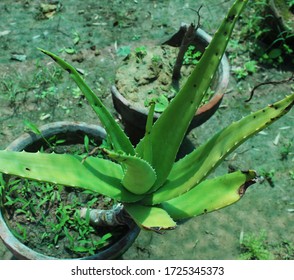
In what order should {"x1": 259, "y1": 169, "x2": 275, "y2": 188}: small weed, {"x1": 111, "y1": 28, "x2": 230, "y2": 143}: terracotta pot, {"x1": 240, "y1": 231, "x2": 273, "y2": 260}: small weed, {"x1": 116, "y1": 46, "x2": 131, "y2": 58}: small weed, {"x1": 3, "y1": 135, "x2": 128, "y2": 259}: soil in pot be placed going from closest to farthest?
{"x1": 3, "y1": 135, "x2": 128, "y2": 259}: soil in pot, {"x1": 111, "y1": 28, "x2": 230, "y2": 143}: terracotta pot, {"x1": 240, "y1": 231, "x2": 273, "y2": 260}: small weed, {"x1": 259, "y1": 169, "x2": 275, "y2": 188}: small weed, {"x1": 116, "y1": 46, "x2": 131, "y2": 58}: small weed

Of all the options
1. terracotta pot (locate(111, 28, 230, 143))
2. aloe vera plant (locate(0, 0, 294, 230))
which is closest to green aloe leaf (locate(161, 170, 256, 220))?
aloe vera plant (locate(0, 0, 294, 230))

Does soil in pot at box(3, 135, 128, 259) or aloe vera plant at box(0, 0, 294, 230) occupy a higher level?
aloe vera plant at box(0, 0, 294, 230)

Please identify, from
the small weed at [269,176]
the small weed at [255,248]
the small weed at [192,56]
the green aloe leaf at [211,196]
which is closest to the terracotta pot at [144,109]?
the small weed at [192,56]

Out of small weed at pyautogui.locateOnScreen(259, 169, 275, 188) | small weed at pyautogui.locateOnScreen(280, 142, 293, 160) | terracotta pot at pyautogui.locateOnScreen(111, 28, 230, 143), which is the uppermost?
terracotta pot at pyautogui.locateOnScreen(111, 28, 230, 143)

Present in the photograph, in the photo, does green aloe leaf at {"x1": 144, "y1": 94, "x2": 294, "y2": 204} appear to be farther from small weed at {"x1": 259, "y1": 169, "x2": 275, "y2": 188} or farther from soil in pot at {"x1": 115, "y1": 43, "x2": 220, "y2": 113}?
small weed at {"x1": 259, "y1": 169, "x2": 275, "y2": 188}

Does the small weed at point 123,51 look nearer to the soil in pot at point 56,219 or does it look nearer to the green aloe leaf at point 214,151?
the soil in pot at point 56,219
